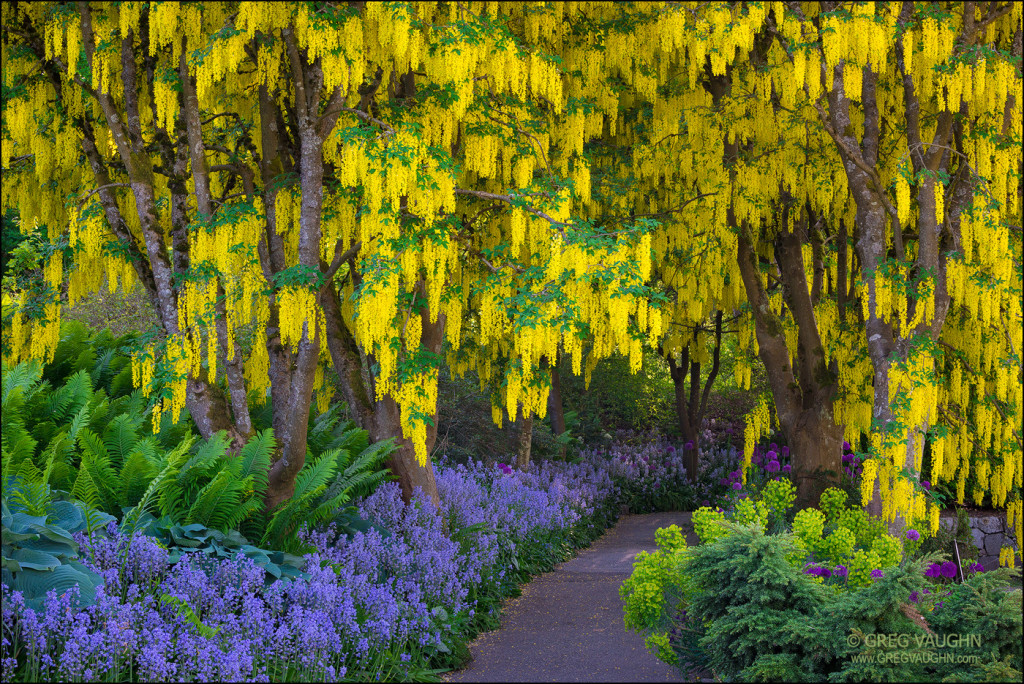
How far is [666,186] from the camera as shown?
31.4ft

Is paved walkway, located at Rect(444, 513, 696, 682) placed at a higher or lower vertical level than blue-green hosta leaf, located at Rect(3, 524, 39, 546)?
lower

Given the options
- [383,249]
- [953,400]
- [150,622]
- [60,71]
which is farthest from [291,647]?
[953,400]

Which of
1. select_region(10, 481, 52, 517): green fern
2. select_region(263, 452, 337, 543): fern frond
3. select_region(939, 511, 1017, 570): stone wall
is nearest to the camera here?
select_region(10, 481, 52, 517): green fern

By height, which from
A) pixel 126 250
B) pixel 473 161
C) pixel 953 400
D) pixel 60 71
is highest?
pixel 60 71

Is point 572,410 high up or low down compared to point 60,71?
down

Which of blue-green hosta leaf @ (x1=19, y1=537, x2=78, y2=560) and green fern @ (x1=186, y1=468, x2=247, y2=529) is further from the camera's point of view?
green fern @ (x1=186, y1=468, x2=247, y2=529)

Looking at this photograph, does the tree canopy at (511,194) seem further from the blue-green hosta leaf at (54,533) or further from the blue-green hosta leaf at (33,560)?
the blue-green hosta leaf at (33,560)

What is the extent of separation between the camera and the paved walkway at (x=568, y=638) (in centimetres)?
540

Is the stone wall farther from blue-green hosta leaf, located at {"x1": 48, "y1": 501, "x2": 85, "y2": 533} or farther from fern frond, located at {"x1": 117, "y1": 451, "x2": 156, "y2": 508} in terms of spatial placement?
blue-green hosta leaf, located at {"x1": 48, "y1": 501, "x2": 85, "y2": 533}

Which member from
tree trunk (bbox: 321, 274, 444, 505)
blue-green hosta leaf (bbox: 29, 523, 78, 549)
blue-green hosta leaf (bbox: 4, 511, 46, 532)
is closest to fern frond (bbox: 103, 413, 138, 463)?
blue-green hosta leaf (bbox: 29, 523, 78, 549)

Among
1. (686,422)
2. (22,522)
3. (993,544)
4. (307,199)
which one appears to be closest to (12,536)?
A: (22,522)

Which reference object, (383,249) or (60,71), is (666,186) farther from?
(60,71)

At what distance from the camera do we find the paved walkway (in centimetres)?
540

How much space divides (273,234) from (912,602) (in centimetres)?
537
